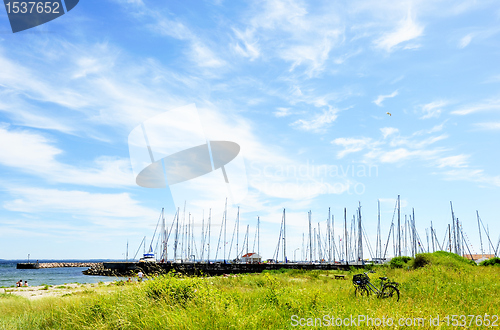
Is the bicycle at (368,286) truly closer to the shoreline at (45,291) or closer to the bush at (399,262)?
the shoreline at (45,291)

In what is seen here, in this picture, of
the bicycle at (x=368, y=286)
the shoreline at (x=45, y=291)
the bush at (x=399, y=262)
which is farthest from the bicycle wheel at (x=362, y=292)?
the bush at (x=399, y=262)

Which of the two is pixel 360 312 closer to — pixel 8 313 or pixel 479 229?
pixel 8 313

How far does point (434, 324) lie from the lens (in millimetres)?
7930

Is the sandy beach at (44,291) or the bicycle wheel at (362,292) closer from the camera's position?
the bicycle wheel at (362,292)

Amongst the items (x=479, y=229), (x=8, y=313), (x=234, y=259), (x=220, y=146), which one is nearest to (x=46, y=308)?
(x=8, y=313)

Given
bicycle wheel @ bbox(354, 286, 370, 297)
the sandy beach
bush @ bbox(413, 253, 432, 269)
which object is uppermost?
bicycle wheel @ bbox(354, 286, 370, 297)

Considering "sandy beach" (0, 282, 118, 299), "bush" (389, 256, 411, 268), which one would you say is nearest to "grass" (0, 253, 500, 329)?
"sandy beach" (0, 282, 118, 299)

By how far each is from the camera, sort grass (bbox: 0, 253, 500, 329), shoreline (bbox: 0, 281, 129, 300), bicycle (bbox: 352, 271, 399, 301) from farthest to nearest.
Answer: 1. shoreline (bbox: 0, 281, 129, 300)
2. bicycle (bbox: 352, 271, 399, 301)
3. grass (bbox: 0, 253, 500, 329)

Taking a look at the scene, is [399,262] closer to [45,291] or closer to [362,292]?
[362,292]

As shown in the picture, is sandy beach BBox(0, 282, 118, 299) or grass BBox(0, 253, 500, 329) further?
sandy beach BBox(0, 282, 118, 299)

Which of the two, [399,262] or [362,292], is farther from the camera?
[399,262]

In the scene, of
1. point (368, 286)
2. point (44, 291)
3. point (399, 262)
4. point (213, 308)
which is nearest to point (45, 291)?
point (44, 291)

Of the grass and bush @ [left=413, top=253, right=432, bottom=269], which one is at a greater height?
the grass

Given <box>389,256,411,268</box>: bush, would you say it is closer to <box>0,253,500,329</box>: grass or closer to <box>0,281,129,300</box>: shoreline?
<box>0,253,500,329</box>: grass
